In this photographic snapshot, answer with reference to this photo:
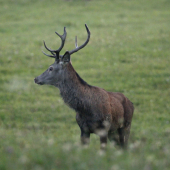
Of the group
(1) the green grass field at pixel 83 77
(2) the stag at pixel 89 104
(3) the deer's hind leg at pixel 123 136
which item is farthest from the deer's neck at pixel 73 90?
(3) the deer's hind leg at pixel 123 136

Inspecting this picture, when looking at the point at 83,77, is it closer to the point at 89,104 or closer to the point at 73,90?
the point at 73,90

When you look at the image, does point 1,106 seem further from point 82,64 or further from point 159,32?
point 159,32

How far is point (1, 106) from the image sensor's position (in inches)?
492

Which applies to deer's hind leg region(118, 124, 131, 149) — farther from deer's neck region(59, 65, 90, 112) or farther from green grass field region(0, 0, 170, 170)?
deer's neck region(59, 65, 90, 112)

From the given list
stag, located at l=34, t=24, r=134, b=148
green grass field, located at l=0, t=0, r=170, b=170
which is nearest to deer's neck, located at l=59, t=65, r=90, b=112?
stag, located at l=34, t=24, r=134, b=148

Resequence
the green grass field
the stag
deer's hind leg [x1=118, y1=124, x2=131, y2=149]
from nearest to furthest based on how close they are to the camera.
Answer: the green grass field → the stag → deer's hind leg [x1=118, y1=124, x2=131, y2=149]

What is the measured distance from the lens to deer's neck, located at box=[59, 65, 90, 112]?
731 cm

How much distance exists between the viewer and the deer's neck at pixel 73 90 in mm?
7306

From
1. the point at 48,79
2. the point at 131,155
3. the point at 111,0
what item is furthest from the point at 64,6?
the point at 131,155

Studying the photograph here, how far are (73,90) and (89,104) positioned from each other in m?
0.49

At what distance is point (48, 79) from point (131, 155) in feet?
12.3

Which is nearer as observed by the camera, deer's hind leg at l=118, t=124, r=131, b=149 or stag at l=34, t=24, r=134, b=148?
stag at l=34, t=24, r=134, b=148

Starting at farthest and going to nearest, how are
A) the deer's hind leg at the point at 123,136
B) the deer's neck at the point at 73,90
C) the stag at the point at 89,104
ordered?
the deer's hind leg at the point at 123,136 → the deer's neck at the point at 73,90 → the stag at the point at 89,104

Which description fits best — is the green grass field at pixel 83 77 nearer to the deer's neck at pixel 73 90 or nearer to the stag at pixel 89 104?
the stag at pixel 89 104
